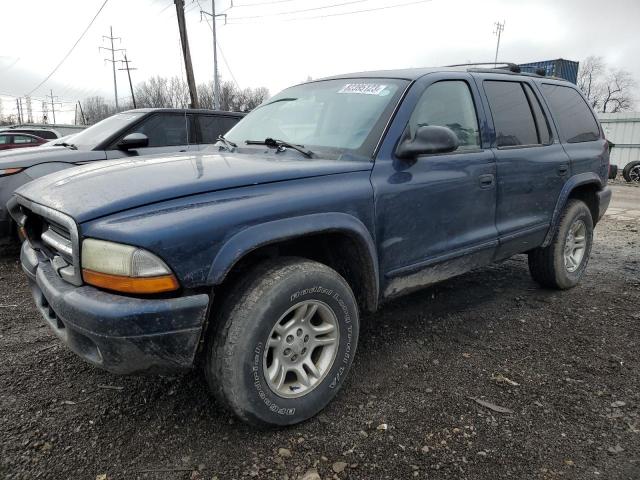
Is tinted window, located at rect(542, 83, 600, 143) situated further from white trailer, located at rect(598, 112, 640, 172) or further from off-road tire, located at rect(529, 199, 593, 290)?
white trailer, located at rect(598, 112, 640, 172)

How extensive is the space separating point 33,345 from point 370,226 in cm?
246

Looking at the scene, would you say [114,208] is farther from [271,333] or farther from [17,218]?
[17,218]

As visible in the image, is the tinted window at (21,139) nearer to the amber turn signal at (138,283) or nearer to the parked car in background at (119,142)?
the parked car in background at (119,142)

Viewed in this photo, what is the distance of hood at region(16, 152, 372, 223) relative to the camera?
2055mm

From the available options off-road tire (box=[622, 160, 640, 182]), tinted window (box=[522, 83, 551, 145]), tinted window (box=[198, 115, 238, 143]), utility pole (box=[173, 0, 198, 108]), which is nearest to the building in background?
off-road tire (box=[622, 160, 640, 182])

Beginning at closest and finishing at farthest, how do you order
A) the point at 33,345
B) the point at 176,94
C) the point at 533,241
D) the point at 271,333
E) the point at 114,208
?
the point at 114,208 < the point at 271,333 < the point at 33,345 < the point at 533,241 < the point at 176,94

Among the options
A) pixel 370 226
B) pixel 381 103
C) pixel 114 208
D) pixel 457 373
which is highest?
pixel 381 103

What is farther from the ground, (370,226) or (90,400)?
(370,226)

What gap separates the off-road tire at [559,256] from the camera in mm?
4176

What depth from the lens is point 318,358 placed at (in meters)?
2.54

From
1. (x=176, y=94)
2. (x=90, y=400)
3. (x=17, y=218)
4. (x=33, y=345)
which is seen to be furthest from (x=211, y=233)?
(x=176, y=94)

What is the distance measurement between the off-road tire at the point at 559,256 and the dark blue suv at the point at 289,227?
39 cm

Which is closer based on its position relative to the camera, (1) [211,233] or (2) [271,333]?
(1) [211,233]

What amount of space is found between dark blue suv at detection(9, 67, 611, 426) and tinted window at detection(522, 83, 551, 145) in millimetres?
49
